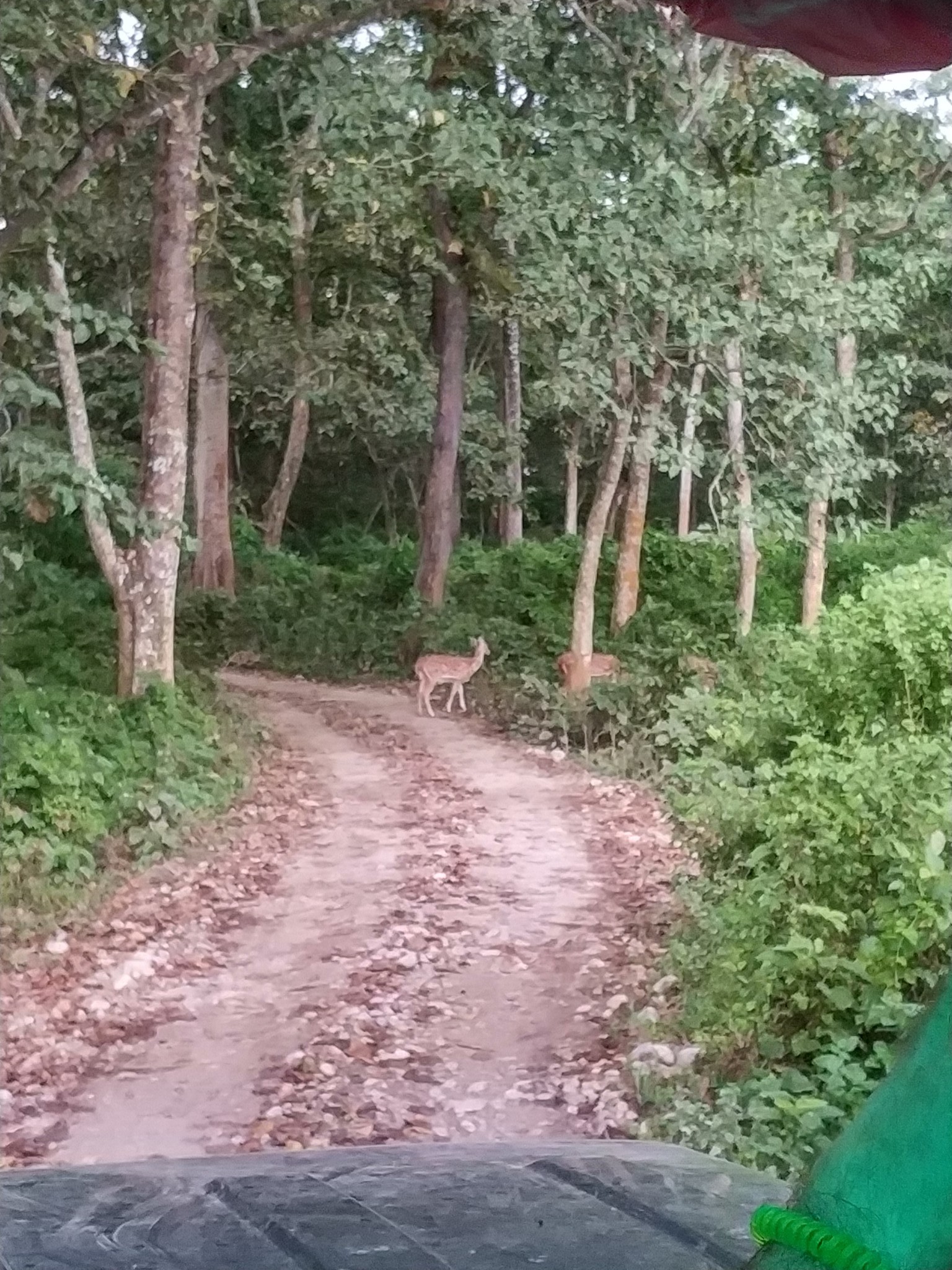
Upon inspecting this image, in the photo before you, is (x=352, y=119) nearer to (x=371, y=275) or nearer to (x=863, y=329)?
(x=371, y=275)

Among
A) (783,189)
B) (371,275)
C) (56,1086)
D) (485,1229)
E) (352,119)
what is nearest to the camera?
(485,1229)

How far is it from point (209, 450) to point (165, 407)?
82 millimetres

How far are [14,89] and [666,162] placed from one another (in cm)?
81

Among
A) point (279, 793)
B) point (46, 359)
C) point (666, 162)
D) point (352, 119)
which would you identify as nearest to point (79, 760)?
point (279, 793)

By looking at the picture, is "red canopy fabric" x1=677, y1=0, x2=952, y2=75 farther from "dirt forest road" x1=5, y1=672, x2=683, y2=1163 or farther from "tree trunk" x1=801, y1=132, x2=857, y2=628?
"dirt forest road" x1=5, y1=672, x2=683, y2=1163

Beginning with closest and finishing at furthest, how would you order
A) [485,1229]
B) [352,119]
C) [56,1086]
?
1. [485,1229]
2. [56,1086]
3. [352,119]

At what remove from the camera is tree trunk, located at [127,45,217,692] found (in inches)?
61.7

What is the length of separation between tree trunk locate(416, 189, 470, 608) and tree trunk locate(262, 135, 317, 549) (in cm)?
18

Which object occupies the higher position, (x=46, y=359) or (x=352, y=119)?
(x=352, y=119)

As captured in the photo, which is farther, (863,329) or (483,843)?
(483,843)

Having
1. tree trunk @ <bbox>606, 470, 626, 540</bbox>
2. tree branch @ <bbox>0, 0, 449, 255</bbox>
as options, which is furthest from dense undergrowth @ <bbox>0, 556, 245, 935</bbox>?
tree trunk @ <bbox>606, 470, 626, 540</bbox>

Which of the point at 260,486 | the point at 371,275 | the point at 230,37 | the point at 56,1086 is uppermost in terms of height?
the point at 230,37

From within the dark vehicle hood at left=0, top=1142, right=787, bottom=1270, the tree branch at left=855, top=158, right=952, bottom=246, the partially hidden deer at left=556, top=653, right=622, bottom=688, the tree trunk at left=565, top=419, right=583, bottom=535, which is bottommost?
the dark vehicle hood at left=0, top=1142, right=787, bottom=1270

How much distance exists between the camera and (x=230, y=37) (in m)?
1.52
